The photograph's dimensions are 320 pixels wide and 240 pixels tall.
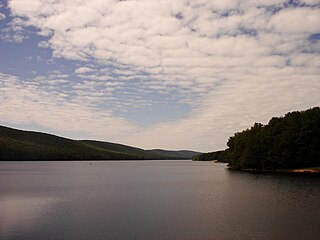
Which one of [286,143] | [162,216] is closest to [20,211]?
[162,216]

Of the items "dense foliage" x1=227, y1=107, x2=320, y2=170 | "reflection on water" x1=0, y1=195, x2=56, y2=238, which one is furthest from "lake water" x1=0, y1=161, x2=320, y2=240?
"dense foliage" x1=227, y1=107, x2=320, y2=170

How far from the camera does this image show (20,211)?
1801 inches

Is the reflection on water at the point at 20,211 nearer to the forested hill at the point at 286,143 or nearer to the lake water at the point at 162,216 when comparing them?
the lake water at the point at 162,216

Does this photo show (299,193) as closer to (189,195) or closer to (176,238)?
(189,195)

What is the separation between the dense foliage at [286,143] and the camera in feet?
392

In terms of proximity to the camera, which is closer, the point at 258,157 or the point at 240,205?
the point at 240,205

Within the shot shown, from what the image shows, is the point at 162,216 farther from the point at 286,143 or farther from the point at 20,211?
the point at 286,143

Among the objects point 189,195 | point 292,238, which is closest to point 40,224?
point 292,238

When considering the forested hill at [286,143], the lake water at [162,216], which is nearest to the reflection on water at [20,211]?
the lake water at [162,216]

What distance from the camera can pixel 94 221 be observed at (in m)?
39.4

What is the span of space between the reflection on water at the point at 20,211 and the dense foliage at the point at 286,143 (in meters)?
89.6

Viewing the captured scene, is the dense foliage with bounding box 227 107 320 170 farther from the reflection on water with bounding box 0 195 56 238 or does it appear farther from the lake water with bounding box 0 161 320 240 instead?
the reflection on water with bounding box 0 195 56 238

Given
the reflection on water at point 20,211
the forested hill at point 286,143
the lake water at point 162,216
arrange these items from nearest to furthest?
the lake water at point 162,216, the reflection on water at point 20,211, the forested hill at point 286,143

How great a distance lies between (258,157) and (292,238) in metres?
108
